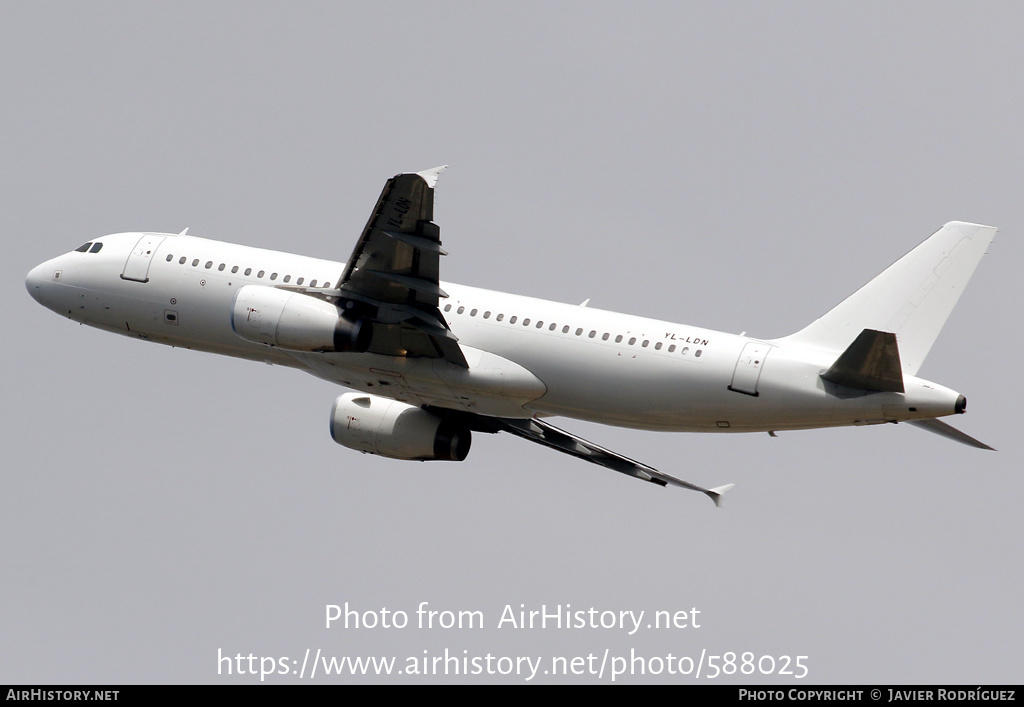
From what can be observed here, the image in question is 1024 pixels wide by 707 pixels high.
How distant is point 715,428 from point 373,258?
9.71 meters

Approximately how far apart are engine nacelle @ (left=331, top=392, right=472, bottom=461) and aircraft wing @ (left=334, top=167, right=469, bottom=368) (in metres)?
4.95

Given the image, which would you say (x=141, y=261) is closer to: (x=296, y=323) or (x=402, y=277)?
(x=296, y=323)

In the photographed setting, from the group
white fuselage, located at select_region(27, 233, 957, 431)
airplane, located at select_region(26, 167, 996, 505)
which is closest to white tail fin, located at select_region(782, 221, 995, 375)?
airplane, located at select_region(26, 167, 996, 505)

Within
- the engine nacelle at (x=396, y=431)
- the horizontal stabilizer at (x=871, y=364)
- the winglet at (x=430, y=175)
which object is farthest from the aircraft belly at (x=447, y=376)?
the horizontal stabilizer at (x=871, y=364)

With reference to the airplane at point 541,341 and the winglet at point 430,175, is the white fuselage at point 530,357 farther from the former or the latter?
the winglet at point 430,175

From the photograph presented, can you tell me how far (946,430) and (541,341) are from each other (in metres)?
10.4

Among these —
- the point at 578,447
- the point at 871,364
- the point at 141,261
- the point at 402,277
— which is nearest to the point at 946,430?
the point at 871,364

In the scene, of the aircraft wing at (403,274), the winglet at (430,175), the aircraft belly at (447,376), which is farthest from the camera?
the aircraft belly at (447,376)

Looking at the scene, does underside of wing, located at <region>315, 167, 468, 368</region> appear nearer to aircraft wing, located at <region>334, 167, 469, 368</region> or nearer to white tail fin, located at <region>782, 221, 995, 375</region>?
aircraft wing, located at <region>334, 167, 469, 368</region>

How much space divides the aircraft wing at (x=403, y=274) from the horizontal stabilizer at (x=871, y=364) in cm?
966

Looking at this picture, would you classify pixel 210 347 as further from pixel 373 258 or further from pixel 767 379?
pixel 767 379

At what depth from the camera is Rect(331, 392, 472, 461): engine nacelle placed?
136ft

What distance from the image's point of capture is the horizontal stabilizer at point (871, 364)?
32781mm
